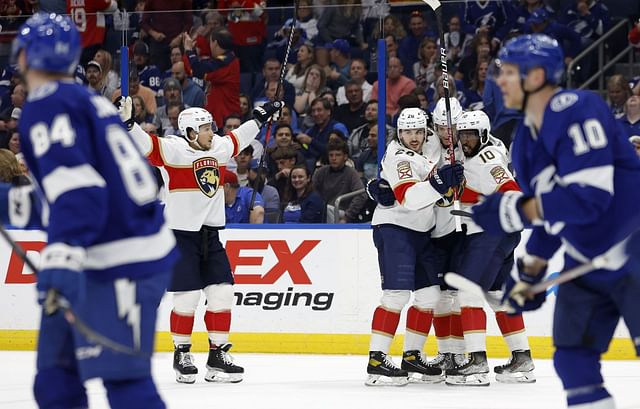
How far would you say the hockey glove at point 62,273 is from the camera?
2854 mm

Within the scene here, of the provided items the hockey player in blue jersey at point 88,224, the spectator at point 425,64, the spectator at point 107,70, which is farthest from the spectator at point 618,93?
the hockey player in blue jersey at point 88,224

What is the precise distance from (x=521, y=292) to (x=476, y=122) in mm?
2571

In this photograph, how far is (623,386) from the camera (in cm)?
596

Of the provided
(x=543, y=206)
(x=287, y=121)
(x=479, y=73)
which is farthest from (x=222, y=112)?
(x=543, y=206)

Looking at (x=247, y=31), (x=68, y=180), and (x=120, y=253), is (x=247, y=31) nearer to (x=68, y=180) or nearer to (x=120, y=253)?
(x=120, y=253)

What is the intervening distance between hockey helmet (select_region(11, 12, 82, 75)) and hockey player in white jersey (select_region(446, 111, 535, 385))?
10.8 feet

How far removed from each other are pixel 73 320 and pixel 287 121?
16.5 feet

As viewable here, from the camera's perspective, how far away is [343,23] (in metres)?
7.62

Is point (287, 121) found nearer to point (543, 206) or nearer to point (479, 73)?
point (479, 73)

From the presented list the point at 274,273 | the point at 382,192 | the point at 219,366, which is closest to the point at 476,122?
→ the point at 382,192

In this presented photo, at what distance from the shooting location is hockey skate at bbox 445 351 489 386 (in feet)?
20.0

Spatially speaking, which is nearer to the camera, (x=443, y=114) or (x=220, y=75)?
(x=443, y=114)

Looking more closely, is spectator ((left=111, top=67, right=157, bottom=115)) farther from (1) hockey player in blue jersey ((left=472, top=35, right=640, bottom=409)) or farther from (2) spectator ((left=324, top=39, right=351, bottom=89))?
(1) hockey player in blue jersey ((left=472, top=35, right=640, bottom=409))

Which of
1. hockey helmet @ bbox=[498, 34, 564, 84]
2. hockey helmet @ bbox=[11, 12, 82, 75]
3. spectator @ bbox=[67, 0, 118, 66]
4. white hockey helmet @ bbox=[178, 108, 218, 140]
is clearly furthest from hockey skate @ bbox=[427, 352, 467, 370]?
hockey helmet @ bbox=[11, 12, 82, 75]
